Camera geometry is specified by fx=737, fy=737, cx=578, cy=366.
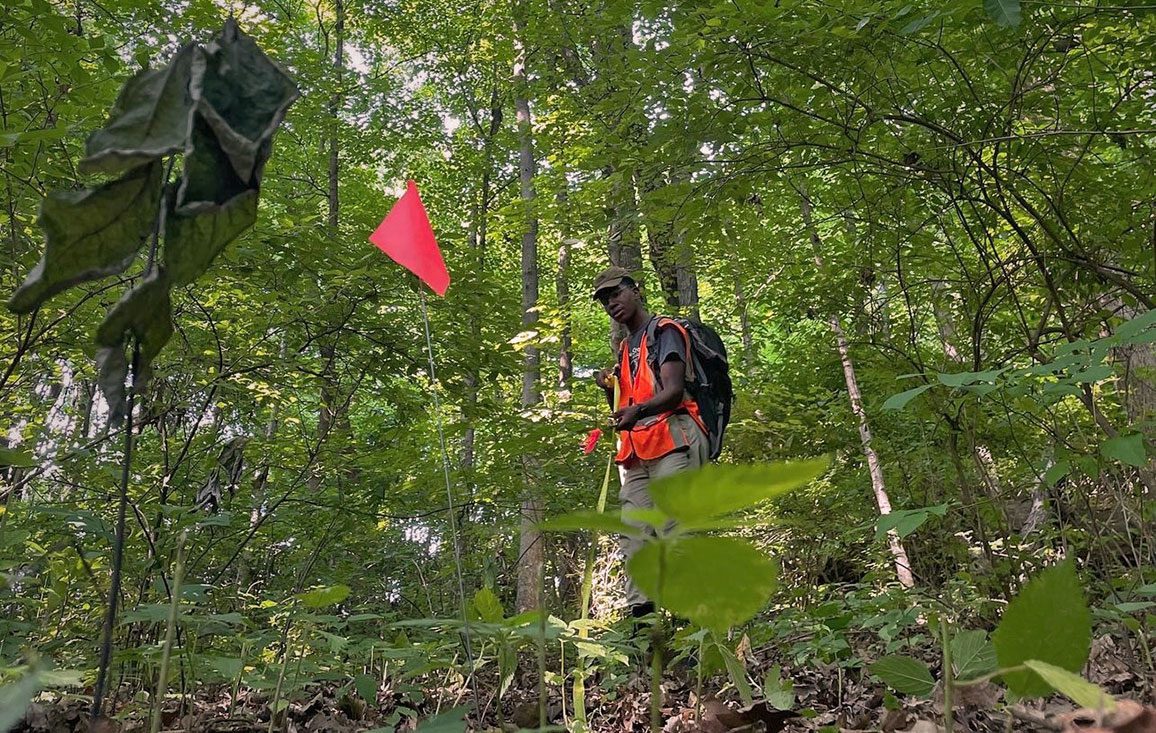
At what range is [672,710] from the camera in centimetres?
230

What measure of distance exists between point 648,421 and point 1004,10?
2.10 m

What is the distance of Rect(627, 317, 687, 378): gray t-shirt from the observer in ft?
11.0

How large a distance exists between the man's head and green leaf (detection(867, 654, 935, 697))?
266cm

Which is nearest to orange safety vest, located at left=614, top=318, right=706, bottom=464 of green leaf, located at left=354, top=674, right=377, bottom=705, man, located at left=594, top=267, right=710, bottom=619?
man, located at left=594, top=267, right=710, bottom=619

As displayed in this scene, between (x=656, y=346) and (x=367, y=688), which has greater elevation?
(x=656, y=346)

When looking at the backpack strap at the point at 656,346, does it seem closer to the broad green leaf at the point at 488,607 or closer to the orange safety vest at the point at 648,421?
the orange safety vest at the point at 648,421

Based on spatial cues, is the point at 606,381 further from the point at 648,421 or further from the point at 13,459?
the point at 13,459

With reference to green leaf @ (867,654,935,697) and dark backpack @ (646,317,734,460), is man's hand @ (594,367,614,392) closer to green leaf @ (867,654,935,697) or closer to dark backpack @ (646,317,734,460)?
dark backpack @ (646,317,734,460)

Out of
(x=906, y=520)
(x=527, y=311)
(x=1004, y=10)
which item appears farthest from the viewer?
(x=527, y=311)

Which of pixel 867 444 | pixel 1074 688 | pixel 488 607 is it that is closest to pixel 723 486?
pixel 1074 688

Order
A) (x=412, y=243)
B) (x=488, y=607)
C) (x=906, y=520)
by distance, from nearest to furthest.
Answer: (x=488, y=607) < (x=906, y=520) < (x=412, y=243)

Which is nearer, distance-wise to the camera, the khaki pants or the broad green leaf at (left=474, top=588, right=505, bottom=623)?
the broad green leaf at (left=474, top=588, right=505, bottom=623)

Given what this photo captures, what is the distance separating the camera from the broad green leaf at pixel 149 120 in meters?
0.84

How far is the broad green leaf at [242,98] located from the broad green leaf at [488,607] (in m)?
0.87
